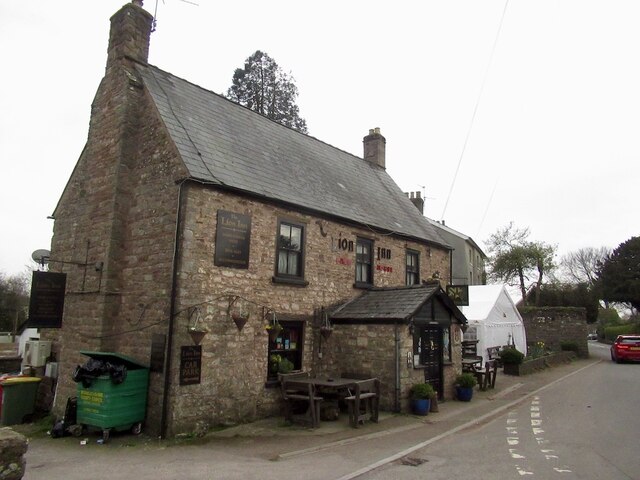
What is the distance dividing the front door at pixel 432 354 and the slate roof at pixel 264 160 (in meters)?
4.10

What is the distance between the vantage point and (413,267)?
18906mm

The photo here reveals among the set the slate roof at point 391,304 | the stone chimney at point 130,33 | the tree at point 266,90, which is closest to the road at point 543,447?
the slate roof at point 391,304

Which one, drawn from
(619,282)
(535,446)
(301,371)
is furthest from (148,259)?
(619,282)

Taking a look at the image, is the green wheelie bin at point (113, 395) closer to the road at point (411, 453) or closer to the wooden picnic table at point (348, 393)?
the road at point (411, 453)

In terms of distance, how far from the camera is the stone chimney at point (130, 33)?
43.6 ft

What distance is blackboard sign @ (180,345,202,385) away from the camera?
10.4m

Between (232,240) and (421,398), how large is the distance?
6.46 meters

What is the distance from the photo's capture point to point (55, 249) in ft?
49.8

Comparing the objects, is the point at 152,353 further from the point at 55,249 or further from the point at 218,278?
the point at 55,249

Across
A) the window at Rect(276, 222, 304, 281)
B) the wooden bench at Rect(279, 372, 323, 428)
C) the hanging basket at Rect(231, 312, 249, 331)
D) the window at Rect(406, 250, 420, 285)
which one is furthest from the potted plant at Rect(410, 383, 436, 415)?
the window at Rect(406, 250, 420, 285)

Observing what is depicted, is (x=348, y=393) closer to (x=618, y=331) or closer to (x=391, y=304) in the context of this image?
(x=391, y=304)

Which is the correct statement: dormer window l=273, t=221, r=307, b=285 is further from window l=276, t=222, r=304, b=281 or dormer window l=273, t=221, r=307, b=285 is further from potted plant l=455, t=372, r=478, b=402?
potted plant l=455, t=372, r=478, b=402

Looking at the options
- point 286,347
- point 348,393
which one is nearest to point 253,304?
point 286,347

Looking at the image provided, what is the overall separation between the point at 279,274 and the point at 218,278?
7.00ft
